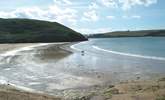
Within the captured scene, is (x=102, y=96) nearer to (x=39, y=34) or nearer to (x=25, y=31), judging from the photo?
(x=39, y=34)

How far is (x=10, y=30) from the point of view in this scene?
6983 inches

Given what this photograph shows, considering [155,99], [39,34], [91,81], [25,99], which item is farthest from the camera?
[39,34]

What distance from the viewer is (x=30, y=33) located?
561ft

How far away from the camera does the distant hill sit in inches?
6033

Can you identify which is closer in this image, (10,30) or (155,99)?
(155,99)

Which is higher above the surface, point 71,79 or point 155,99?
point 155,99

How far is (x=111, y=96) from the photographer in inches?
649

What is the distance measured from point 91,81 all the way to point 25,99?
10735 mm

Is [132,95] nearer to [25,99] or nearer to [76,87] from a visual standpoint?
[25,99]

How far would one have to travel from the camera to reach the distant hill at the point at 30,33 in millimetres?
153250

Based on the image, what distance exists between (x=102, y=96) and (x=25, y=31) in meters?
164

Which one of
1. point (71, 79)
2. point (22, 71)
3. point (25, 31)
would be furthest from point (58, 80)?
point (25, 31)

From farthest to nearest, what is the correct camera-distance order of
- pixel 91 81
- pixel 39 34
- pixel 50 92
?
pixel 39 34, pixel 91 81, pixel 50 92

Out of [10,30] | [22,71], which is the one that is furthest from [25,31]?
[22,71]
